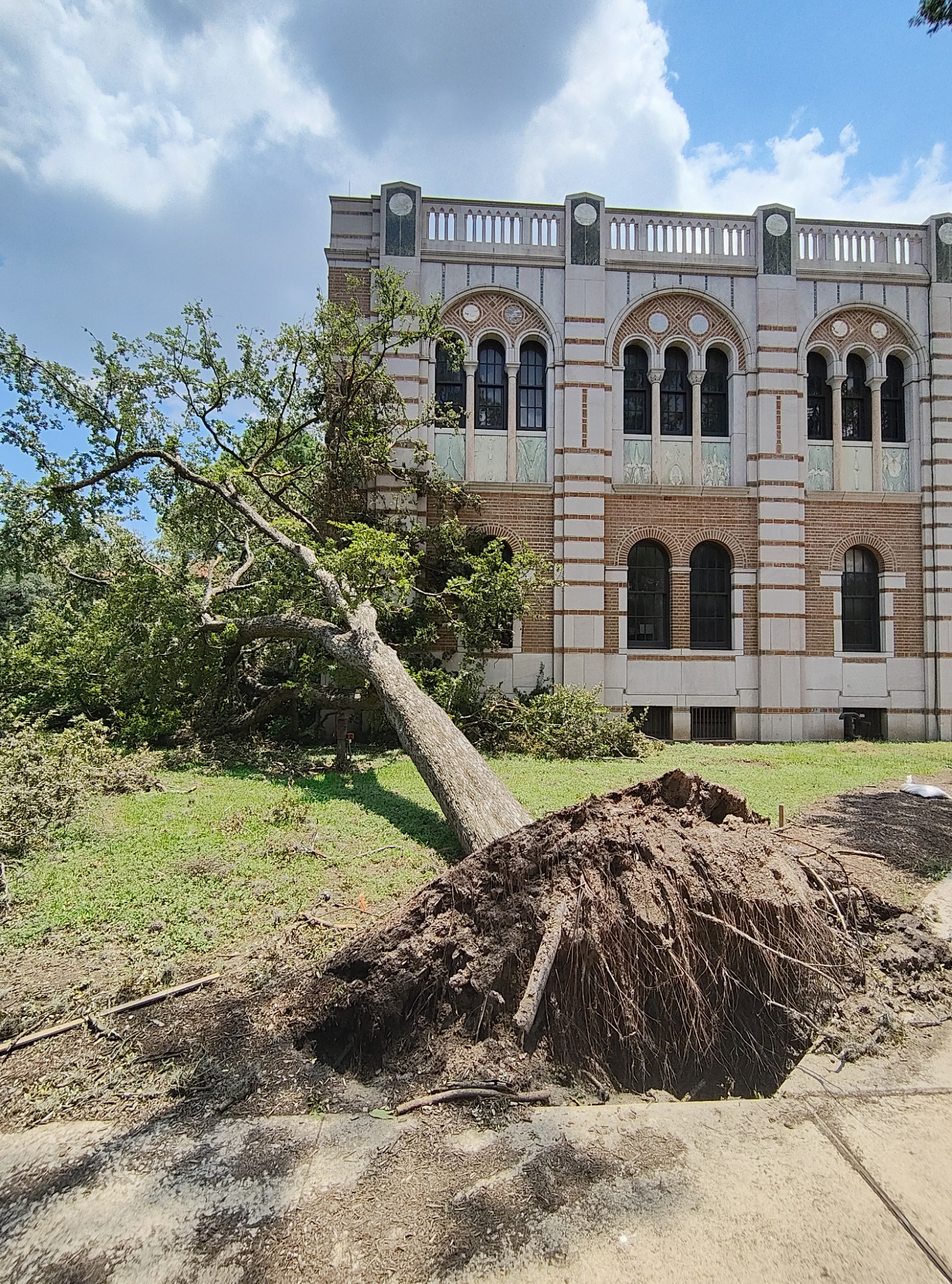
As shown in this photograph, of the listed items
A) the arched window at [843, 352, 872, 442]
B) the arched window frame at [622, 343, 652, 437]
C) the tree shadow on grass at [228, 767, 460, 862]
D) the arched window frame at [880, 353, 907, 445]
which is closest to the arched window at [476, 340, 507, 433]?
the arched window frame at [622, 343, 652, 437]

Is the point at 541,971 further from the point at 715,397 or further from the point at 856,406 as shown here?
the point at 856,406

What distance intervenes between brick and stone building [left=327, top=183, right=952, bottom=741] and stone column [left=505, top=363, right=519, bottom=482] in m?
0.08

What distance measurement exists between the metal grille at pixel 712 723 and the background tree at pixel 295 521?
5011mm

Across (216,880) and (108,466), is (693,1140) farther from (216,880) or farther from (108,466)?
(108,466)

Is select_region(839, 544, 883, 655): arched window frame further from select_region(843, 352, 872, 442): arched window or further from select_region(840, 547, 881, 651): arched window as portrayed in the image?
select_region(843, 352, 872, 442): arched window

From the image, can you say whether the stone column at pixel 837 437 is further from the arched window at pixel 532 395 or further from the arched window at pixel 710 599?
the arched window at pixel 532 395

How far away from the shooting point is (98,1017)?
3.25 meters

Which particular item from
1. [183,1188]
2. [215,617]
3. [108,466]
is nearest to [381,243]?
[108,466]

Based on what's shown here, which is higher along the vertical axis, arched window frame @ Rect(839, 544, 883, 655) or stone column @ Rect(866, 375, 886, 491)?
stone column @ Rect(866, 375, 886, 491)

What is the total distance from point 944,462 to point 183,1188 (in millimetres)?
18029

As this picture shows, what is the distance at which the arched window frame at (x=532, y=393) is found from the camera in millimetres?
14414

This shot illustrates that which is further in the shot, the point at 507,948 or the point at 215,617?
the point at 215,617

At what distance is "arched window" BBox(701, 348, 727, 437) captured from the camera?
48.4 ft

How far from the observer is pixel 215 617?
10523 mm
